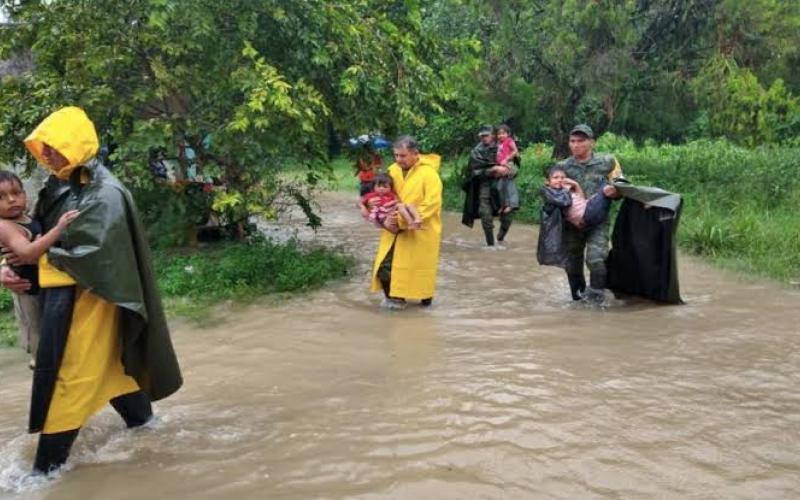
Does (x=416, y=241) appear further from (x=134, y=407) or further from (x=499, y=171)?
(x=499, y=171)

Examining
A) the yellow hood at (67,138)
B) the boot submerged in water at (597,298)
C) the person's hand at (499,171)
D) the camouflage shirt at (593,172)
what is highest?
the yellow hood at (67,138)

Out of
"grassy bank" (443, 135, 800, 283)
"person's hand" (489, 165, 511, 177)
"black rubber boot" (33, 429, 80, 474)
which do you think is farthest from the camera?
"person's hand" (489, 165, 511, 177)

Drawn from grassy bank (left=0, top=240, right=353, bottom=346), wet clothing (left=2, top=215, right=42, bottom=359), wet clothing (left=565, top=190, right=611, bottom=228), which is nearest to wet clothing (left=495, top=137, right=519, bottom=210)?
grassy bank (left=0, top=240, right=353, bottom=346)

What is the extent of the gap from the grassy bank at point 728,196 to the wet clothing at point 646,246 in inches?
69.6

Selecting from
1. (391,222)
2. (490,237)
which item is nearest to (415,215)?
(391,222)

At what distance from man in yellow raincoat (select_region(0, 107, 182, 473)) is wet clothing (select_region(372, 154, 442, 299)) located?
3383mm

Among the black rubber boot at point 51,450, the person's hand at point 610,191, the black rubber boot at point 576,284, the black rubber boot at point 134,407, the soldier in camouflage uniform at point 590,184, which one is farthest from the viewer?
the black rubber boot at point 576,284

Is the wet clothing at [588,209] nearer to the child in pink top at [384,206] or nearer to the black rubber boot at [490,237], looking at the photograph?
the child in pink top at [384,206]

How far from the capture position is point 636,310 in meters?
6.77

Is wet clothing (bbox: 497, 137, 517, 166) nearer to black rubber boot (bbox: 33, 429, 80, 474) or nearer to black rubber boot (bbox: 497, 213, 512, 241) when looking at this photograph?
black rubber boot (bbox: 497, 213, 512, 241)

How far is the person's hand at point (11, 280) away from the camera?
3.70 metres

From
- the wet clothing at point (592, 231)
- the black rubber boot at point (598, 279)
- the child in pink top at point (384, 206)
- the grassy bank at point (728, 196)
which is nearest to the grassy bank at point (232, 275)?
the child in pink top at point (384, 206)

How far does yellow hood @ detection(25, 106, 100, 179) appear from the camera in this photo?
356 centimetres

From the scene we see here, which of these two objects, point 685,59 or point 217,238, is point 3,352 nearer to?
point 217,238
